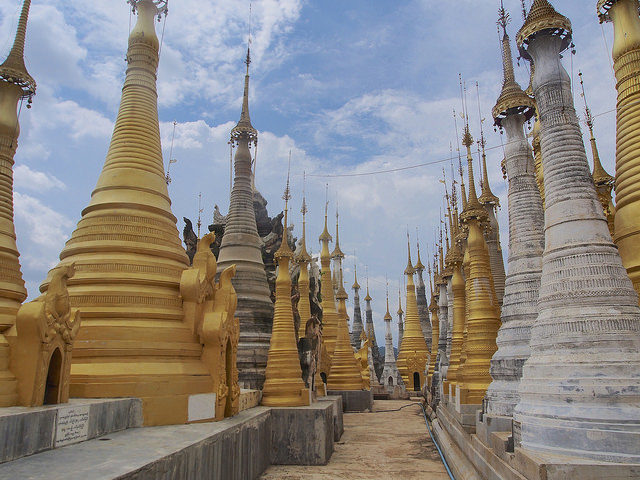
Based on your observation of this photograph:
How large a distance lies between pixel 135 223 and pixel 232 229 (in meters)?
9.09

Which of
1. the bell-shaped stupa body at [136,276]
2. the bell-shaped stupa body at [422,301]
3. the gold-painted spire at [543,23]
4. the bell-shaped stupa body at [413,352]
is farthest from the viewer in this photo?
the bell-shaped stupa body at [422,301]

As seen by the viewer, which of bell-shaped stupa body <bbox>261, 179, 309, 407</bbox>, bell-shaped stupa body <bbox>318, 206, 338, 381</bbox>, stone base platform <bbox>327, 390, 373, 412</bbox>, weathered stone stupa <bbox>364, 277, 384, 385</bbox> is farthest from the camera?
weathered stone stupa <bbox>364, 277, 384, 385</bbox>

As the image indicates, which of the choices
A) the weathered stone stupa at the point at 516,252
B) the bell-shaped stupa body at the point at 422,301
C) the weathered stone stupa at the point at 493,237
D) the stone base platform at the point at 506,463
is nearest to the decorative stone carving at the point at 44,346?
the stone base platform at the point at 506,463

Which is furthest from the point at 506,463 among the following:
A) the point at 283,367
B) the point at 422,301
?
the point at 422,301

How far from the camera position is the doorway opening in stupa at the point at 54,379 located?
898 centimetres

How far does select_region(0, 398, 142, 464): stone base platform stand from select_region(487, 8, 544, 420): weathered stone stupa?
8407 millimetres

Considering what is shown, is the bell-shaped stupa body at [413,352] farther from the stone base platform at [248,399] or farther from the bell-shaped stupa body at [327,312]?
the stone base platform at [248,399]

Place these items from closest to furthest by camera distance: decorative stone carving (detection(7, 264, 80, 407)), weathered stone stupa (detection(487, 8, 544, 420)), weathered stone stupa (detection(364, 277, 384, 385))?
decorative stone carving (detection(7, 264, 80, 407))
weathered stone stupa (detection(487, 8, 544, 420))
weathered stone stupa (detection(364, 277, 384, 385))

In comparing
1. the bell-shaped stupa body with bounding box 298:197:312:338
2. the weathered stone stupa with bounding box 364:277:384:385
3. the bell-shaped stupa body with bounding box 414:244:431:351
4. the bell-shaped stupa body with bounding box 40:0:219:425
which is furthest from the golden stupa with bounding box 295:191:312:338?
the weathered stone stupa with bounding box 364:277:384:385

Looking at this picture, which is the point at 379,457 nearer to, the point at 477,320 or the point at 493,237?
the point at 477,320

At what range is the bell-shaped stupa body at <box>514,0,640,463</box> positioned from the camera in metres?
7.14

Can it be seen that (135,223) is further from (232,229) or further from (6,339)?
(232,229)

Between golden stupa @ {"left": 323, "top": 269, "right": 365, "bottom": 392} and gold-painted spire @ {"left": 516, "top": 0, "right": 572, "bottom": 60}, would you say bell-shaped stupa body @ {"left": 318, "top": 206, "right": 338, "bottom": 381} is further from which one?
gold-painted spire @ {"left": 516, "top": 0, "right": 572, "bottom": 60}

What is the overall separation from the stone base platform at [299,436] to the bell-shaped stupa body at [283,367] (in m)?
1.30
